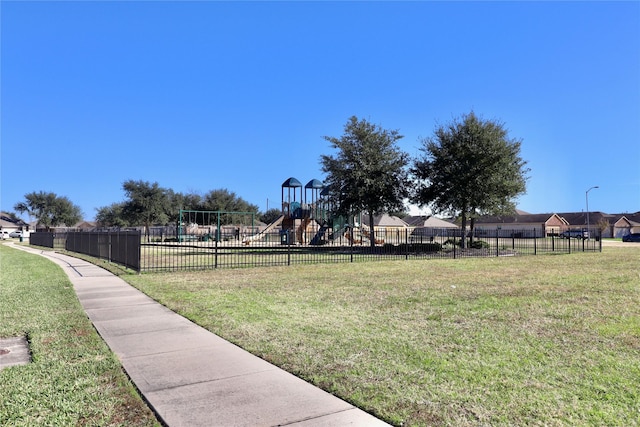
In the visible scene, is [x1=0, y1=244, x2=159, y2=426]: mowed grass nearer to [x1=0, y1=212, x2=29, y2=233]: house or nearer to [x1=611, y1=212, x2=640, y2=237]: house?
[x1=0, y1=212, x2=29, y2=233]: house

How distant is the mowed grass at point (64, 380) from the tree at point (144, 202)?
6093 cm

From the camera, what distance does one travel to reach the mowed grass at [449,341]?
387 cm

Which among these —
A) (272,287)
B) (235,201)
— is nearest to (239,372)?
(272,287)

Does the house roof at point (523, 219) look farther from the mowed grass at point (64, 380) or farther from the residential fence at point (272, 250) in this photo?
the mowed grass at point (64, 380)

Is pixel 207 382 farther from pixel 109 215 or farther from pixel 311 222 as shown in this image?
pixel 109 215

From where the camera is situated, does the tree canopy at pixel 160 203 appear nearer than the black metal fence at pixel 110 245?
No

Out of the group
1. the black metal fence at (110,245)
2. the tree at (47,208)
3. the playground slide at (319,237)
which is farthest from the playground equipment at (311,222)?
the tree at (47,208)

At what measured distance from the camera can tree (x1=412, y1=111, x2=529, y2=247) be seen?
27828 millimetres

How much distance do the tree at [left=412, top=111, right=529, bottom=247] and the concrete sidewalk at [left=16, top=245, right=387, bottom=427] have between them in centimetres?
Result: 2355

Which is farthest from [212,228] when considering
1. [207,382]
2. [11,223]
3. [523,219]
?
[11,223]

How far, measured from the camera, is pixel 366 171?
96.9 ft

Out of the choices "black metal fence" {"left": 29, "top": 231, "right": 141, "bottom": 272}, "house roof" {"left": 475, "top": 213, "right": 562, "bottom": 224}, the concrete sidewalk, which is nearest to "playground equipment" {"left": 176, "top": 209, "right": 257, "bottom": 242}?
"black metal fence" {"left": 29, "top": 231, "right": 141, "bottom": 272}

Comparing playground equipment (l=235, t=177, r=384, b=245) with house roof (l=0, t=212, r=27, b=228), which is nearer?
playground equipment (l=235, t=177, r=384, b=245)

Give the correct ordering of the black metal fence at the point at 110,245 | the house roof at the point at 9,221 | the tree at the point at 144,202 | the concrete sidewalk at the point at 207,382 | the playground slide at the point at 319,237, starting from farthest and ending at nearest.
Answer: the house roof at the point at 9,221 → the tree at the point at 144,202 → the playground slide at the point at 319,237 → the black metal fence at the point at 110,245 → the concrete sidewalk at the point at 207,382
